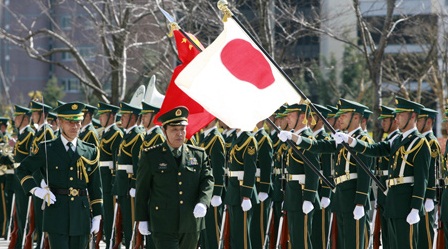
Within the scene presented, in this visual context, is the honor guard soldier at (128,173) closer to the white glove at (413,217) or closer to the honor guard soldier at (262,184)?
the honor guard soldier at (262,184)

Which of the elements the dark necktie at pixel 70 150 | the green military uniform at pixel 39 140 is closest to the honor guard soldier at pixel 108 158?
the green military uniform at pixel 39 140

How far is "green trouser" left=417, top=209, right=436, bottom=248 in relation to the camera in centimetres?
1122

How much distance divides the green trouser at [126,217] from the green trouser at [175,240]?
4646 mm

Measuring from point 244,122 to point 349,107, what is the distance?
9.94ft

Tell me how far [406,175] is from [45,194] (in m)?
3.75

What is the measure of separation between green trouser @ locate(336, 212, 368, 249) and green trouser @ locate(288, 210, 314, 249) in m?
0.50

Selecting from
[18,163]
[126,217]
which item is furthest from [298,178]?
[18,163]

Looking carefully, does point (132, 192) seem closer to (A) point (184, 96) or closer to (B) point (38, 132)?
(B) point (38, 132)

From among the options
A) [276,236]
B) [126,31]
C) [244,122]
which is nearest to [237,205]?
Result: [276,236]

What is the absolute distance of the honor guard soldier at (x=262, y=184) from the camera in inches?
520

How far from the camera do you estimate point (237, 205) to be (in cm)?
1313

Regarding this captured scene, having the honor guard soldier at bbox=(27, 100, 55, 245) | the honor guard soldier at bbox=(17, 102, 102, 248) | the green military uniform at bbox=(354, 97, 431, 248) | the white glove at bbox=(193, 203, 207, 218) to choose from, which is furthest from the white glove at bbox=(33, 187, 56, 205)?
the green military uniform at bbox=(354, 97, 431, 248)

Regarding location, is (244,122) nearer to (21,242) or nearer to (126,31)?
(21,242)

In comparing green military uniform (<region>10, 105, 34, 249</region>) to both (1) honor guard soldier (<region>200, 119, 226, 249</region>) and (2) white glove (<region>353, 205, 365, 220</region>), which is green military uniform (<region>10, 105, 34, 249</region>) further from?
(2) white glove (<region>353, 205, 365, 220</region>)
